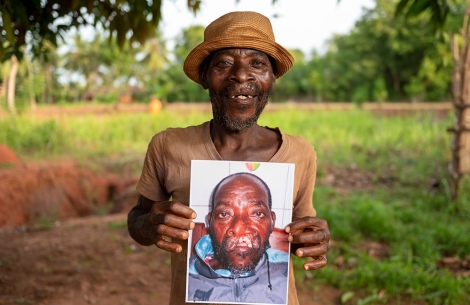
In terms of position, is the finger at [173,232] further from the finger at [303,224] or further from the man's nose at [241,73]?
the man's nose at [241,73]

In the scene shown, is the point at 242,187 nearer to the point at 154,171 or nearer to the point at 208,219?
the point at 208,219

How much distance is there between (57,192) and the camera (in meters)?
7.02

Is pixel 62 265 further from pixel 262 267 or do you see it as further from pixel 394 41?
pixel 394 41

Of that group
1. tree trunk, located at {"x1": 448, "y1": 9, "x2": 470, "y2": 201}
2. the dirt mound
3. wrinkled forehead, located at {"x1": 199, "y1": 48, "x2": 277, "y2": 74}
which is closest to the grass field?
tree trunk, located at {"x1": 448, "y1": 9, "x2": 470, "y2": 201}

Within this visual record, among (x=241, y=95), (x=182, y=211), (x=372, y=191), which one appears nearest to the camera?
(x=182, y=211)

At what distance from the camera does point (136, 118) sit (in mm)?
11219

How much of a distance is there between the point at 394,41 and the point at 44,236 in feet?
64.6

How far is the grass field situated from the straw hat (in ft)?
8.10

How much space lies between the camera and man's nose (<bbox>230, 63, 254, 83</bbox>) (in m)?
1.31

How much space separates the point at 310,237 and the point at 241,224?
0.20 meters

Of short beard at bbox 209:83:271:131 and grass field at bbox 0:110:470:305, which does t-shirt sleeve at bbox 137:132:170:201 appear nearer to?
short beard at bbox 209:83:271:131

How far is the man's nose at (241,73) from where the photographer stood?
1314 mm

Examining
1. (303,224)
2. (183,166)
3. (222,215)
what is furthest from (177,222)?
(303,224)

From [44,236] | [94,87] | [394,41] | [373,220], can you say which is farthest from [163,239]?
[94,87]
